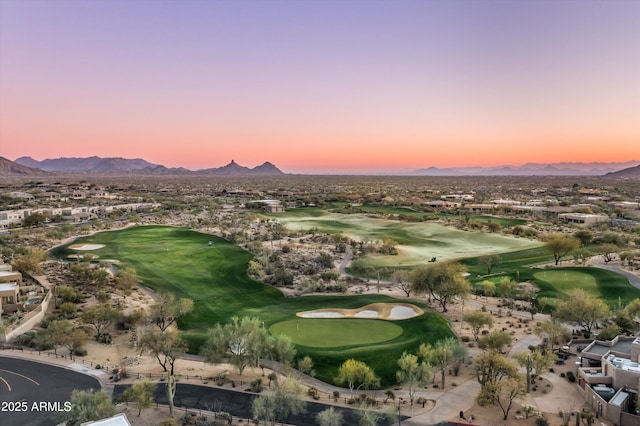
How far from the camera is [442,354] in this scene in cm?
3478

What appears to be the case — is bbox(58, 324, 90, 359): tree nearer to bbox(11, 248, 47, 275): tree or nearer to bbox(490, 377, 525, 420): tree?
bbox(11, 248, 47, 275): tree

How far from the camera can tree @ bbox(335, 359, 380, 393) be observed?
31.9m

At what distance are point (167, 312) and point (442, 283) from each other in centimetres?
3031

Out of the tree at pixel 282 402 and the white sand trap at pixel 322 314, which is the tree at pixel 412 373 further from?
the white sand trap at pixel 322 314

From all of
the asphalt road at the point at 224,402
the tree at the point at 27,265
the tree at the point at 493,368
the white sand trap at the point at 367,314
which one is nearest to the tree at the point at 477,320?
the tree at the point at 493,368

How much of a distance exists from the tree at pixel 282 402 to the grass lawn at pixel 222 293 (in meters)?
5.23

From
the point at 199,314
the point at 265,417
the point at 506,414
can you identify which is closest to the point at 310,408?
the point at 265,417

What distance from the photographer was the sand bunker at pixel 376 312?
4722cm

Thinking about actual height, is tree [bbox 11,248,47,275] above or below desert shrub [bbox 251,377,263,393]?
above

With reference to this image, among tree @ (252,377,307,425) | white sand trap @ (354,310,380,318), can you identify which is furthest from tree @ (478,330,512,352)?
tree @ (252,377,307,425)

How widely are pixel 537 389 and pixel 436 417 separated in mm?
9223

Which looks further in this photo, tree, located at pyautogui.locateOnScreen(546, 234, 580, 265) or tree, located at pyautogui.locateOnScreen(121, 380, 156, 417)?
tree, located at pyautogui.locateOnScreen(546, 234, 580, 265)

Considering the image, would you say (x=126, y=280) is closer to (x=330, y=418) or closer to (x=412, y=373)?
(x=330, y=418)

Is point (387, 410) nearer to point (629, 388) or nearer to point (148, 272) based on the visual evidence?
point (629, 388)
